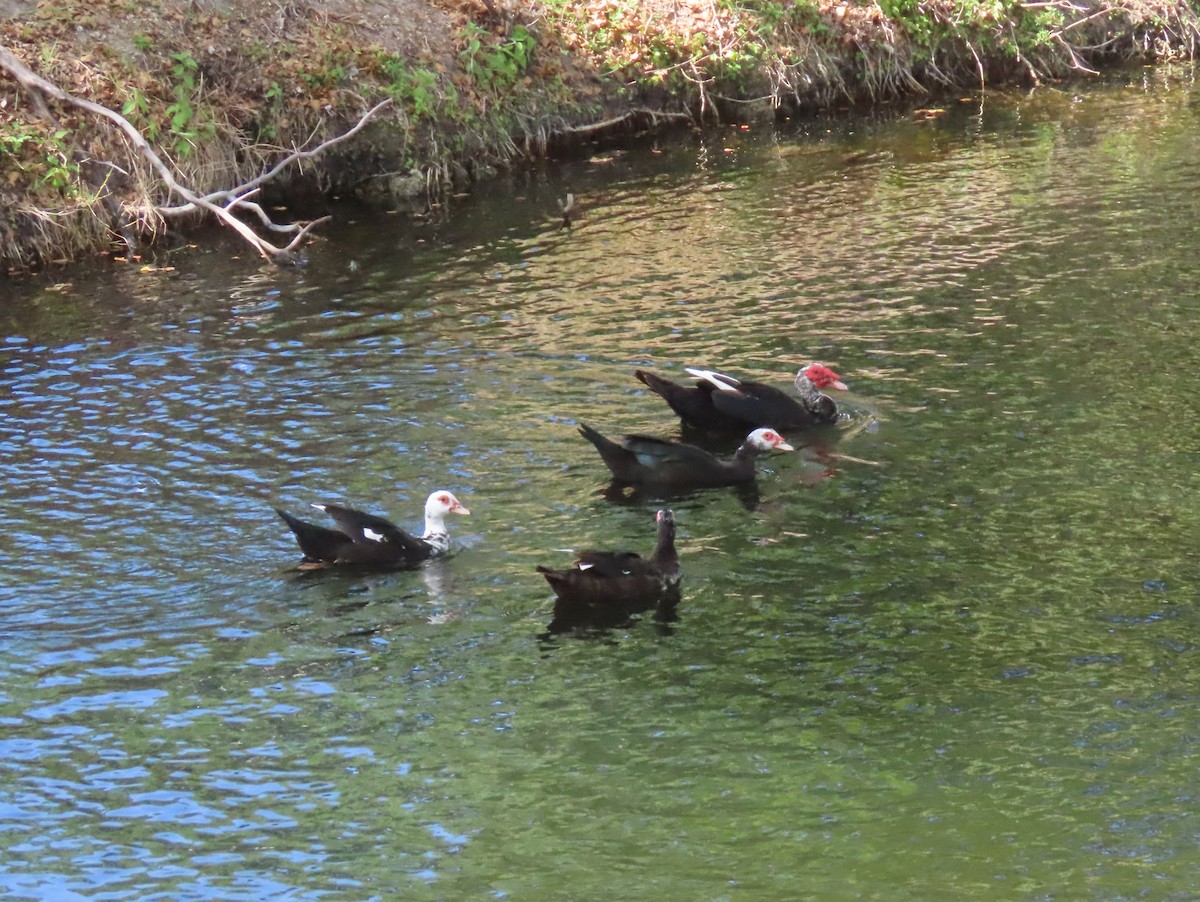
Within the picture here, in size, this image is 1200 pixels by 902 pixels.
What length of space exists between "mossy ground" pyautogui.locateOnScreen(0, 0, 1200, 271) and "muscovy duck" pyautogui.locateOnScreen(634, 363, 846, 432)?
34.8 ft

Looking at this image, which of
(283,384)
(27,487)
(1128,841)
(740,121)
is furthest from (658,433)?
(740,121)

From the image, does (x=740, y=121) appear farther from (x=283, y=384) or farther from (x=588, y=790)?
(x=588, y=790)

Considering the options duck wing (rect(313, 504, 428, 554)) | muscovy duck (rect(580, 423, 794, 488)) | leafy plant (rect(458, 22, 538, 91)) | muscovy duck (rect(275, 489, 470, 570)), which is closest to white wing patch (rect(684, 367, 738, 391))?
muscovy duck (rect(580, 423, 794, 488))

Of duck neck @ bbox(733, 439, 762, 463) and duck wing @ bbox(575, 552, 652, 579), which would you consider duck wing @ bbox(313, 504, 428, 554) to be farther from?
duck neck @ bbox(733, 439, 762, 463)

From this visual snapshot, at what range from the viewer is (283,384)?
15883 mm

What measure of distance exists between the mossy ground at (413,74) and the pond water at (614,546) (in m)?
2.44

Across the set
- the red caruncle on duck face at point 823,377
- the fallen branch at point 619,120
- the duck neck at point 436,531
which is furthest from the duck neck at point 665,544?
the fallen branch at point 619,120

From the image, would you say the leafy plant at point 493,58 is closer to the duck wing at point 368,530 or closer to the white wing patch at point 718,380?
the white wing patch at point 718,380

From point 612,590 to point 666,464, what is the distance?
2.35 meters

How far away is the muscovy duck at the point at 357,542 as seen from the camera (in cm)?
1103

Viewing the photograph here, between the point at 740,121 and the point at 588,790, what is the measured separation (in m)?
22.5

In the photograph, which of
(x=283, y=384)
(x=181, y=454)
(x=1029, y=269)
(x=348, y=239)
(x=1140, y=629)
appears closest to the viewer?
(x=1140, y=629)

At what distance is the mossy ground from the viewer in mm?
22016

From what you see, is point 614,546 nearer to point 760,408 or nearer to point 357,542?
point 357,542
